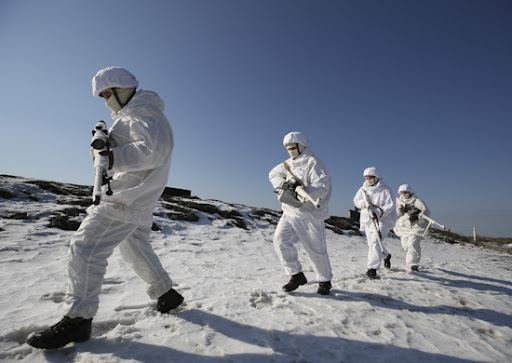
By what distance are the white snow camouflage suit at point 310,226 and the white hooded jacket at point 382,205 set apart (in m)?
2.52

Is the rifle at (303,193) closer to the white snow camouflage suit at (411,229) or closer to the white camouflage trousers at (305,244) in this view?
the white camouflage trousers at (305,244)

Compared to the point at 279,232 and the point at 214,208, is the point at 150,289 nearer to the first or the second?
the point at 279,232

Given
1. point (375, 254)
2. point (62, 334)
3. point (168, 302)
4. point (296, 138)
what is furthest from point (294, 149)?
point (62, 334)

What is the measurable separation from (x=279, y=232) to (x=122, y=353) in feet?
8.03

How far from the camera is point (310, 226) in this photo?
148 inches

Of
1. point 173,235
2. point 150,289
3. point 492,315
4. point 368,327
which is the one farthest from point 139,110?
point 173,235

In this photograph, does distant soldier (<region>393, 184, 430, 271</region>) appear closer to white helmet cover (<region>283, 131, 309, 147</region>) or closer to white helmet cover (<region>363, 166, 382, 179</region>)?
white helmet cover (<region>363, 166, 382, 179</region>)

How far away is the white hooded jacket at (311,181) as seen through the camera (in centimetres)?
365

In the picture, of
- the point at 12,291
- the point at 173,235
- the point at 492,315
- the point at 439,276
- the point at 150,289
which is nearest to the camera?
the point at 150,289

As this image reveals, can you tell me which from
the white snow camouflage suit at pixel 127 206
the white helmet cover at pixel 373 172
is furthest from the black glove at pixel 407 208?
the white snow camouflage suit at pixel 127 206

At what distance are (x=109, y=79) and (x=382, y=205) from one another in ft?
18.8

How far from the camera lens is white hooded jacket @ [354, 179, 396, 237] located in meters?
5.73

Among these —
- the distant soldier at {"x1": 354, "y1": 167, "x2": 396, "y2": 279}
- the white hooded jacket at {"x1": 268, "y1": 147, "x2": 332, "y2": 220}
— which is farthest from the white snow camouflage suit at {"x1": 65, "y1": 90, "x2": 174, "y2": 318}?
the distant soldier at {"x1": 354, "y1": 167, "x2": 396, "y2": 279}

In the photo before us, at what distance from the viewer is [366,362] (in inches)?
79.6
